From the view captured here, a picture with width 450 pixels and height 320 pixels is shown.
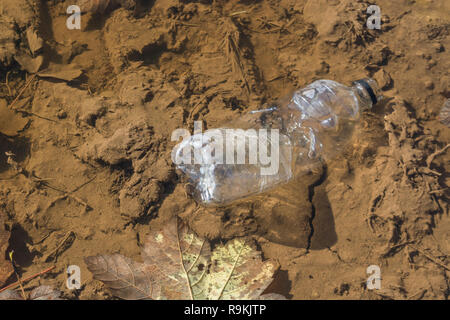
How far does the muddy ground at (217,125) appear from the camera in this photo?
2.29 metres

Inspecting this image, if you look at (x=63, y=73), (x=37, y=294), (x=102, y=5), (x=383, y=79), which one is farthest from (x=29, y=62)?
(x=383, y=79)

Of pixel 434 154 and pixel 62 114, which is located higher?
pixel 62 114

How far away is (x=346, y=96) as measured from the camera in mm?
2611

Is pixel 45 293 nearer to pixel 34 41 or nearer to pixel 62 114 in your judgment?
pixel 62 114

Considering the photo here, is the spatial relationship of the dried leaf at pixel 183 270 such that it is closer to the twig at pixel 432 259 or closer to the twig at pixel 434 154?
the twig at pixel 432 259

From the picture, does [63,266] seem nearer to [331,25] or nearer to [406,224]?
[406,224]

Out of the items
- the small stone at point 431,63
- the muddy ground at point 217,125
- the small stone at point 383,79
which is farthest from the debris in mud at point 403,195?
the small stone at point 431,63

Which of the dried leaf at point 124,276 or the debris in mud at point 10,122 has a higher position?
the debris in mud at point 10,122

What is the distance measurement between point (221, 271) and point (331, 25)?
2.10 metres

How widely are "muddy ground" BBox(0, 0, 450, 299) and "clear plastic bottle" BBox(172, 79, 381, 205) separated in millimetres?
95

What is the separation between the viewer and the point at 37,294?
7.16ft

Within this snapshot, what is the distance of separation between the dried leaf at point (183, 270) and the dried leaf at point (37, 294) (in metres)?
0.34

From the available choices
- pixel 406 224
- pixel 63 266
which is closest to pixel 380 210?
pixel 406 224

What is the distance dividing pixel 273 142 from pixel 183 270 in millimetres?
1207
